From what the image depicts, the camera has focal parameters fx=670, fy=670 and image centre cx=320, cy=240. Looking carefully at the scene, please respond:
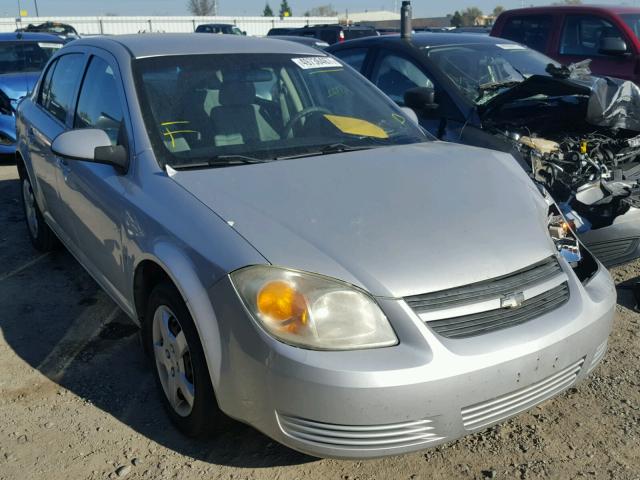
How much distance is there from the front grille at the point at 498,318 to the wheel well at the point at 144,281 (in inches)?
44.8

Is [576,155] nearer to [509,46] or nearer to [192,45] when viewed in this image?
[509,46]

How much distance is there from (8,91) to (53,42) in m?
2.15

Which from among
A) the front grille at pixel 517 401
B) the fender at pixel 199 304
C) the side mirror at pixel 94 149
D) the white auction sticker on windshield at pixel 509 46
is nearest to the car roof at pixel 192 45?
the side mirror at pixel 94 149

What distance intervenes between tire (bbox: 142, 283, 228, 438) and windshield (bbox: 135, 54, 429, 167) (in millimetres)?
653

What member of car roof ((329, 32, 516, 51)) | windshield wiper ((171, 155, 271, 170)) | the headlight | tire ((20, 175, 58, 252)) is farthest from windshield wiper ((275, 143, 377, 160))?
car roof ((329, 32, 516, 51))

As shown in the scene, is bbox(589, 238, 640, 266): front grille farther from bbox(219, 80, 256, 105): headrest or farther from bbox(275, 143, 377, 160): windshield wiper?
bbox(219, 80, 256, 105): headrest

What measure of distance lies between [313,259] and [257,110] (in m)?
1.33

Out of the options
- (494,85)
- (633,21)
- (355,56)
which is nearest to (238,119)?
(494,85)

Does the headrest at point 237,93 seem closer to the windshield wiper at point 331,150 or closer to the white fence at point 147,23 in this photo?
the windshield wiper at point 331,150

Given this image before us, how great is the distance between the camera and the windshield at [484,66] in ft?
17.1

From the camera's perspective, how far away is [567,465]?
8.58ft

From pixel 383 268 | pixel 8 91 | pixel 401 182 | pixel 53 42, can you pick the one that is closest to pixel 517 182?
pixel 401 182

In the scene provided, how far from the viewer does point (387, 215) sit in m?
2.57

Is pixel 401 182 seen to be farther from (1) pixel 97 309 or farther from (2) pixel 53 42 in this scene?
(2) pixel 53 42
